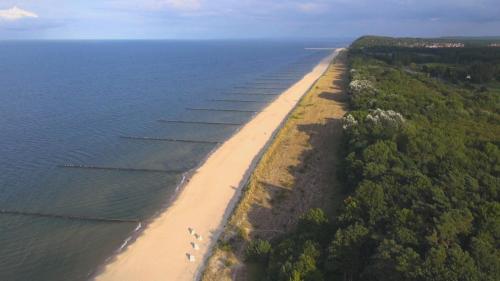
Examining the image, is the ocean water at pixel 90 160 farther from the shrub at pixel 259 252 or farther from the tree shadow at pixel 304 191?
the shrub at pixel 259 252

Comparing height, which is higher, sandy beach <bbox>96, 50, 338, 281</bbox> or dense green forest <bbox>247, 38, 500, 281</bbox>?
dense green forest <bbox>247, 38, 500, 281</bbox>

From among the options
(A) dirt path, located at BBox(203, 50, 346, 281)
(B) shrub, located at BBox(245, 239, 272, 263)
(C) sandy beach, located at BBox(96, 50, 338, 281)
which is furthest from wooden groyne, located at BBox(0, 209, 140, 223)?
(B) shrub, located at BBox(245, 239, 272, 263)

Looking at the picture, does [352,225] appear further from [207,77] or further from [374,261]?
[207,77]

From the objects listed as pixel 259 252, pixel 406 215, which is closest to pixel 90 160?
pixel 259 252

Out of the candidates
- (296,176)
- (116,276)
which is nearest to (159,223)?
(116,276)

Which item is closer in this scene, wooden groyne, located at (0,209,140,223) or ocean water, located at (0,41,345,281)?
ocean water, located at (0,41,345,281)

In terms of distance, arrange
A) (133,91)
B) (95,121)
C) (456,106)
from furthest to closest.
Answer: (133,91) → (95,121) → (456,106)

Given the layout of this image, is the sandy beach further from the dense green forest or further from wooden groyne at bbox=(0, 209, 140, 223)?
the dense green forest

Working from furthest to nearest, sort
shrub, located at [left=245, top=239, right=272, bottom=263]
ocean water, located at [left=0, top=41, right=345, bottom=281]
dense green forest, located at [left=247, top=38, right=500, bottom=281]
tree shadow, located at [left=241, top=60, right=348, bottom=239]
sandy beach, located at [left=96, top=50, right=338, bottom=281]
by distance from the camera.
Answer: tree shadow, located at [left=241, top=60, right=348, bottom=239], ocean water, located at [left=0, top=41, right=345, bottom=281], sandy beach, located at [left=96, top=50, right=338, bottom=281], shrub, located at [left=245, top=239, right=272, bottom=263], dense green forest, located at [left=247, top=38, right=500, bottom=281]
